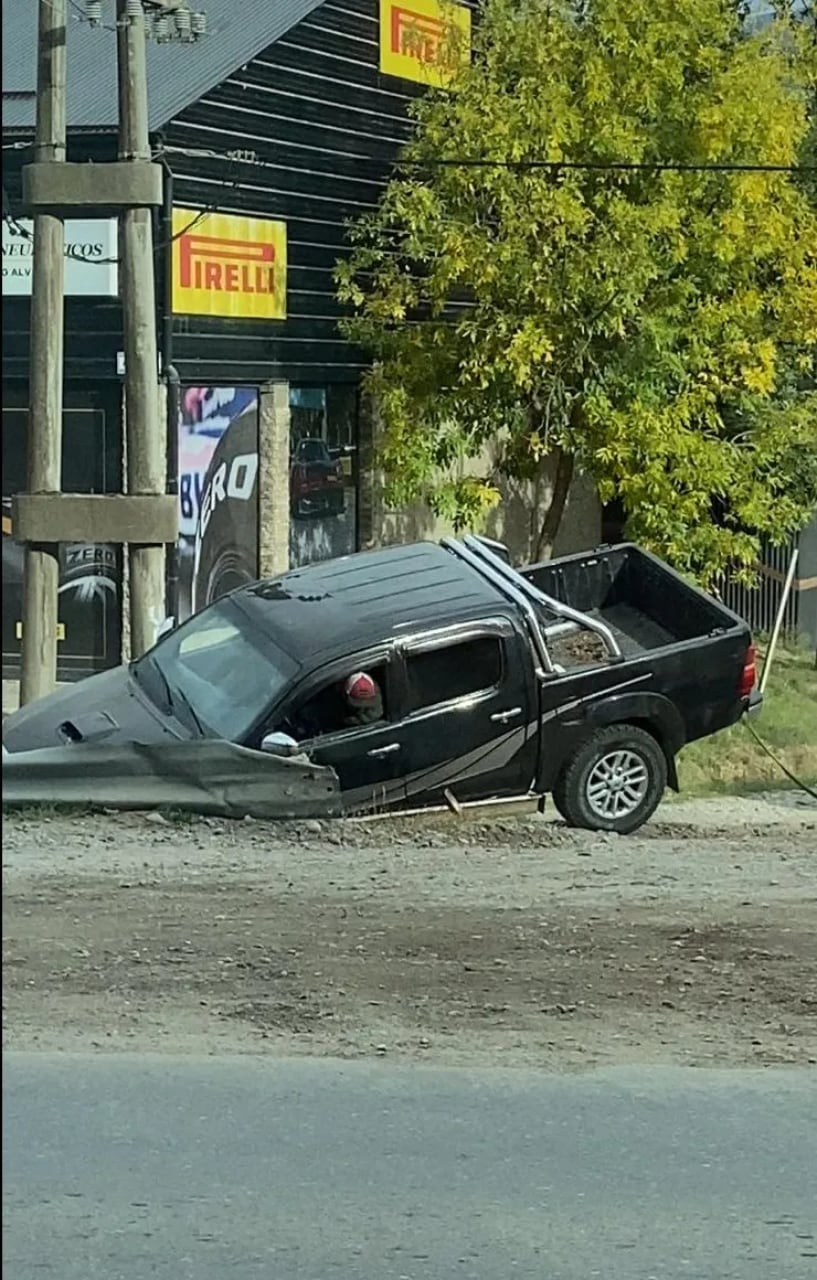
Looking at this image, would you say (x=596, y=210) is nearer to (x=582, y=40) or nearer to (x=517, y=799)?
(x=582, y=40)

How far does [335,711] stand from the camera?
426 inches

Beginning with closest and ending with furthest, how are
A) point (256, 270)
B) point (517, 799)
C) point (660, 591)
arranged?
point (517, 799) < point (660, 591) < point (256, 270)

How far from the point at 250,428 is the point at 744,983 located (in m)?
12.3

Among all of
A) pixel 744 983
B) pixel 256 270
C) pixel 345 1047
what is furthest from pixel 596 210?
pixel 345 1047

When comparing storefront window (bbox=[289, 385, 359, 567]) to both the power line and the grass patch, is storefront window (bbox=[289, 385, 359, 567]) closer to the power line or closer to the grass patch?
the power line

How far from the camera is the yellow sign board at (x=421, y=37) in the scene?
766 inches

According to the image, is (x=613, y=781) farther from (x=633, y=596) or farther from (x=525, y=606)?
(x=633, y=596)

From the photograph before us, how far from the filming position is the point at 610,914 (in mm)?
8695

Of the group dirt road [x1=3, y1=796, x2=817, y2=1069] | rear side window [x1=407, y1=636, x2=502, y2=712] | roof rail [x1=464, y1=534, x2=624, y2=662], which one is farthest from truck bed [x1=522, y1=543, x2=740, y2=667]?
dirt road [x1=3, y1=796, x2=817, y2=1069]

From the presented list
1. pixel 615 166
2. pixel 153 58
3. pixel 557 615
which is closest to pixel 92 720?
pixel 557 615

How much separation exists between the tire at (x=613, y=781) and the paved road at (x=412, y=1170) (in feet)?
17.8

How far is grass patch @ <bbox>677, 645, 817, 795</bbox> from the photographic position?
16281 millimetres

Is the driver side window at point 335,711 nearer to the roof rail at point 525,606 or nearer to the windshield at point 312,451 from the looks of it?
the roof rail at point 525,606

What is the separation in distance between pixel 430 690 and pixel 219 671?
4.23 feet
